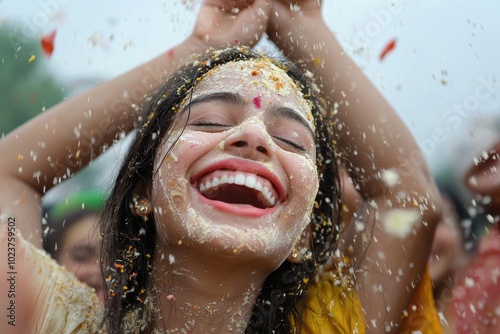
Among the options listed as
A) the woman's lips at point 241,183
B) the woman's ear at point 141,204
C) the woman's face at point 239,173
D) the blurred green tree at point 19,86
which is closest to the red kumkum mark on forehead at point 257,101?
the woman's face at point 239,173

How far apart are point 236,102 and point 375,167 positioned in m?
Answer: 0.63

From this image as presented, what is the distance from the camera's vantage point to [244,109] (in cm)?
202

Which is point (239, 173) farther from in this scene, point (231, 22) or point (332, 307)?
point (231, 22)

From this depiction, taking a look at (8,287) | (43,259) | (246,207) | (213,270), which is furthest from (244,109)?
(8,287)

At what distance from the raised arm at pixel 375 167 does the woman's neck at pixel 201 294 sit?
18.1 inches

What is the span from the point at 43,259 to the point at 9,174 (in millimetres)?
332

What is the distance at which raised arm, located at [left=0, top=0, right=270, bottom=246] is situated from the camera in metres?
2.36

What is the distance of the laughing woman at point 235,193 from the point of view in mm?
1911

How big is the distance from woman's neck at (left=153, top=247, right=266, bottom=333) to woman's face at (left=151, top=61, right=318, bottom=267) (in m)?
0.09

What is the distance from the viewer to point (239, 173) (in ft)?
6.16

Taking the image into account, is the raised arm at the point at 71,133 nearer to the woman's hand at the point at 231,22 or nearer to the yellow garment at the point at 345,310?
the woman's hand at the point at 231,22

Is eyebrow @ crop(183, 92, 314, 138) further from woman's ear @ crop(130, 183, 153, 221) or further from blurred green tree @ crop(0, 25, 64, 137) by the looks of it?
blurred green tree @ crop(0, 25, 64, 137)

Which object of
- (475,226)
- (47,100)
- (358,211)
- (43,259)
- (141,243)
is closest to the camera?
(141,243)

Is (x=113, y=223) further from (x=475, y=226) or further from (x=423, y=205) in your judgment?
(x=475, y=226)
